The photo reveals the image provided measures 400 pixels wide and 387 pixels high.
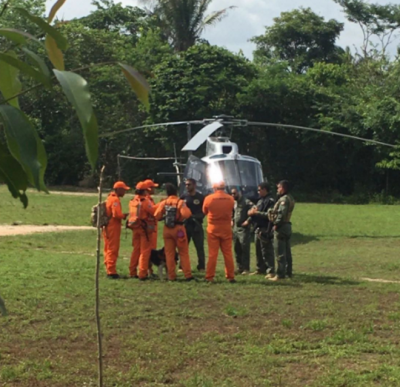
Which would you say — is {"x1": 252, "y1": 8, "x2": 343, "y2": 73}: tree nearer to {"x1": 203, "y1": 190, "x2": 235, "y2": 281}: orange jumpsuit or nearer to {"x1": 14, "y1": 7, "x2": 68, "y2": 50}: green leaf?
{"x1": 203, "y1": 190, "x2": 235, "y2": 281}: orange jumpsuit

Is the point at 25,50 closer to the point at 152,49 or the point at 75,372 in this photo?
the point at 75,372

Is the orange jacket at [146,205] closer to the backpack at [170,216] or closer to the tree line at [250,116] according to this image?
the backpack at [170,216]

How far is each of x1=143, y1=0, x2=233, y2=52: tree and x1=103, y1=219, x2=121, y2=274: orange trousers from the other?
33118mm

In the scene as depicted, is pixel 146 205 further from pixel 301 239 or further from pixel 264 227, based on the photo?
pixel 301 239

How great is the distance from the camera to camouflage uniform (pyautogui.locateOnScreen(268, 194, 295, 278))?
12297 millimetres

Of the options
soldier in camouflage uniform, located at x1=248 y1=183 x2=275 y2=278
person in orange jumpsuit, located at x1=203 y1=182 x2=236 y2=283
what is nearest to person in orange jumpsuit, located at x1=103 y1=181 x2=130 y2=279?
person in orange jumpsuit, located at x1=203 y1=182 x2=236 y2=283

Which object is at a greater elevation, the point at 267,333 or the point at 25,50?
the point at 25,50

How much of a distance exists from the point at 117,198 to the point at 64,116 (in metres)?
26.8

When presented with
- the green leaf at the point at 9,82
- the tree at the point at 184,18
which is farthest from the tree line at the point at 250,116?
the green leaf at the point at 9,82

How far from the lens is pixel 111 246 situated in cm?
1244

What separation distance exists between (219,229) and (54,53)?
10.4 meters

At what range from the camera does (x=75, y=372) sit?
661cm

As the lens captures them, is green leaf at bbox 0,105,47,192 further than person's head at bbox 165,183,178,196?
No

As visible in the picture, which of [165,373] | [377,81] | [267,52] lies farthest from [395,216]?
[267,52]
